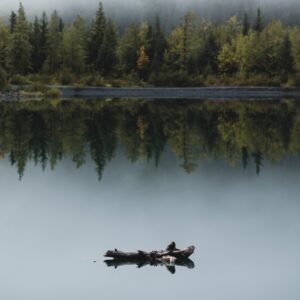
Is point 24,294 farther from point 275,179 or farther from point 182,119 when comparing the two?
point 182,119

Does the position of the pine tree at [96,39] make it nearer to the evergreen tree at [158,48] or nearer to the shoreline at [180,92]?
the evergreen tree at [158,48]

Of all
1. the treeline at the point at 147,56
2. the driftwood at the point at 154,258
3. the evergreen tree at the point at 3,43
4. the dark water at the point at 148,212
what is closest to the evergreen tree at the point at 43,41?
the treeline at the point at 147,56

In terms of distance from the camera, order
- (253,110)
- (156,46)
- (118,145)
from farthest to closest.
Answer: (156,46)
(253,110)
(118,145)

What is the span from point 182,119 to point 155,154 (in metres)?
15.4

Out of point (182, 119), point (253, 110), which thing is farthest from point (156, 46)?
point (182, 119)

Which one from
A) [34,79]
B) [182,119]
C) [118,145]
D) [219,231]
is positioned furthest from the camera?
[34,79]

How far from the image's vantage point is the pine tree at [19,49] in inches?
3196

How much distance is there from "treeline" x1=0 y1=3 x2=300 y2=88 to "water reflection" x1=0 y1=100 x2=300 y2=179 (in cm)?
3070

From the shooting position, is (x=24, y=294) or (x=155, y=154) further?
(x=155, y=154)

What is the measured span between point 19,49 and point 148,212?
225 feet

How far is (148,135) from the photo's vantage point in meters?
33.3

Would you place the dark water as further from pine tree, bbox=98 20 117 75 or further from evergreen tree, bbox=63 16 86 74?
pine tree, bbox=98 20 117 75

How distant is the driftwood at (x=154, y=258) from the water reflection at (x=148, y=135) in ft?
31.4

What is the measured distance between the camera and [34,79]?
76.8m
